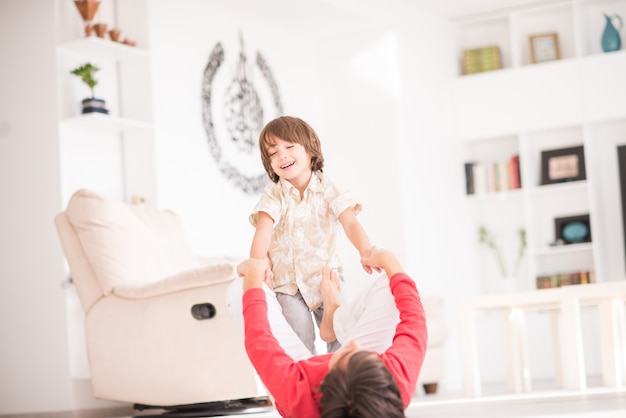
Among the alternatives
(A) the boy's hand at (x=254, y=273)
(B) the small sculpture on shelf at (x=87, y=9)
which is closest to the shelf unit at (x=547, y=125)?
(B) the small sculpture on shelf at (x=87, y=9)

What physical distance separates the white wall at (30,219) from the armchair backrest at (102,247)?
580 millimetres

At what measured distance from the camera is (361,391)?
195 cm

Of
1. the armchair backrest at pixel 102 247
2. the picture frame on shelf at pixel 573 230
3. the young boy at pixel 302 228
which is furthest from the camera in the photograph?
the picture frame on shelf at pixel 573 230

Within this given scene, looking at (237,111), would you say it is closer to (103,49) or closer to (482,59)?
(103,49)

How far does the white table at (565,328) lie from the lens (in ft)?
14.1

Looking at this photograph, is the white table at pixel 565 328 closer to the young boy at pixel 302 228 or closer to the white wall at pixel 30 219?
the young boy at pixel 302 228

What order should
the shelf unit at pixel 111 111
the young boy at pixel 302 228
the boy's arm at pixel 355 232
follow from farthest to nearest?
1. the shelf unit at pixel 111 111
2. the young boy at pixel 302 228
3. the boy's arm at pixel 355 232

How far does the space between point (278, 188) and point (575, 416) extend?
1.02 m

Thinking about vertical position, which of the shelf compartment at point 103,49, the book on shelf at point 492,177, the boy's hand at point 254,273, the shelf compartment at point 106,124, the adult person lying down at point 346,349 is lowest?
the adult person lying down at point 346,349

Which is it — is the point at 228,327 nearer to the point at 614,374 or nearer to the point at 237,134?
the point at 614,374

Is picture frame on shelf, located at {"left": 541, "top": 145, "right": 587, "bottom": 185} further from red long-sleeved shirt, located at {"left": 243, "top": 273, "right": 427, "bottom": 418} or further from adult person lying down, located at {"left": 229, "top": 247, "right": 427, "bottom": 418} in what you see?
red long-sleeved shirt, located at {"left": 243, "top": 273, "right": 427, "bottom": 418}

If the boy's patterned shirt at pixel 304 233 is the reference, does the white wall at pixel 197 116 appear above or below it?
above

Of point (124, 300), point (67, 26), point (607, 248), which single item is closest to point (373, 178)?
point (607, 248)

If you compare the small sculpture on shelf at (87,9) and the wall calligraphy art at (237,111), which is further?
the wall calligraphy art at (237,111)
